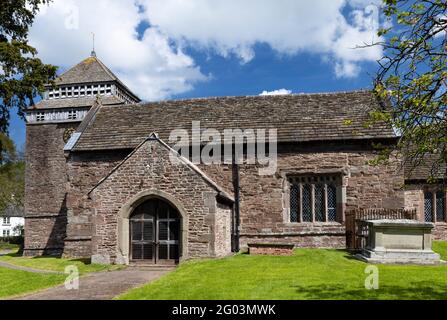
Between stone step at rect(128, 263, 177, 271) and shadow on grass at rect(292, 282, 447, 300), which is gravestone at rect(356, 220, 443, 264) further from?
stone step at rect(128, 263, 177, 271)

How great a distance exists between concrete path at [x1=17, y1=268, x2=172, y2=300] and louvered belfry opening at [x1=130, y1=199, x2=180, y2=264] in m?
1.62

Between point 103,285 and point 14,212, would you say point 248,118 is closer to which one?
point 103,285

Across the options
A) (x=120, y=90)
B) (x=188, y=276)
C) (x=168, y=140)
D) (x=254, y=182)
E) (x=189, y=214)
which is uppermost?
(x=120, y=90)

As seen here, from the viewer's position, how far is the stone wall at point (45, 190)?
29.4 meters

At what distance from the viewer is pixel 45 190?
3069 centimetres

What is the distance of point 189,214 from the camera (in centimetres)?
1672

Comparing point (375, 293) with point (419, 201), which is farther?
point (419, 201)

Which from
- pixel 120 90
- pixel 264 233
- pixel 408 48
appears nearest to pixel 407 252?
pixel 264 233

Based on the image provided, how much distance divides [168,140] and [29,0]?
9120 mm

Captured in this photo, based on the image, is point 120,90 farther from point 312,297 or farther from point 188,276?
point 312,297

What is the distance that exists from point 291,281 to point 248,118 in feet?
40.2

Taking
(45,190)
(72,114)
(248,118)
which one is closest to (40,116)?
(72,114)

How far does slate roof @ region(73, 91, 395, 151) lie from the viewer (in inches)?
810

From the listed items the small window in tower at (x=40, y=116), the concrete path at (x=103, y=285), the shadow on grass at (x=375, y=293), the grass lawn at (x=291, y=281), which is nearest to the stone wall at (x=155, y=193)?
the grass lawn at (x=291, y=281)
